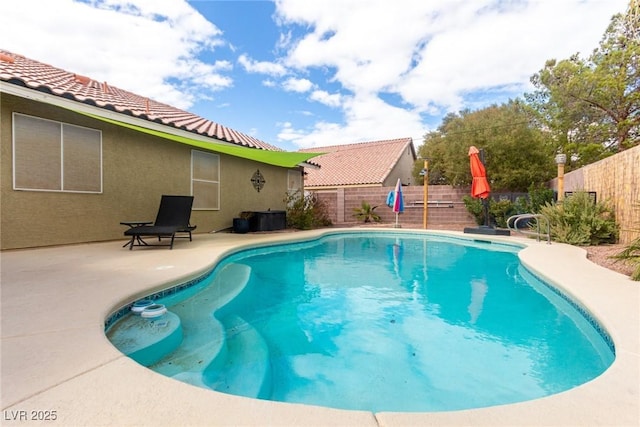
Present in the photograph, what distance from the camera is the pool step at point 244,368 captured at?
2.65 metres

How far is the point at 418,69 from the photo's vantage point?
734 inches

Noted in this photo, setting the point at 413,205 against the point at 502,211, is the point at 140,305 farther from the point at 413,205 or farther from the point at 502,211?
the point at 413,205

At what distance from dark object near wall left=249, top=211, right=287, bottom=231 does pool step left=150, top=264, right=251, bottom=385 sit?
6.91 metres

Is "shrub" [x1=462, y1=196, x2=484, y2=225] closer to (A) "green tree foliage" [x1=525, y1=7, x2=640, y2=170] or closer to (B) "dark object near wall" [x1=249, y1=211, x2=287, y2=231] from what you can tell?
(B) "dark object near wall" [x1=249, y1=211, x2=287, y2=231]

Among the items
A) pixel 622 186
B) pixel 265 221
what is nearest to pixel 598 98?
pixel 622 186

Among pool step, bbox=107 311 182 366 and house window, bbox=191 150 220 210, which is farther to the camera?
house window, bbox=191 150 220 210

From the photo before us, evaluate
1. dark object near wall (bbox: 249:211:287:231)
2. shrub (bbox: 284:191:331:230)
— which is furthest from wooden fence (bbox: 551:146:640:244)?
dark object near wall (bbox: 249:211:287:231)

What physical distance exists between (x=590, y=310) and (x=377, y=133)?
92.8 feet

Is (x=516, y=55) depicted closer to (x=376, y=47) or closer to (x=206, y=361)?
(x=376, y=47)

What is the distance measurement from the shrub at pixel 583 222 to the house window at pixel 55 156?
44.4ft

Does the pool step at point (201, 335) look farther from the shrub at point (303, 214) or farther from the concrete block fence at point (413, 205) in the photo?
the concrete block fence at point (413, 205)

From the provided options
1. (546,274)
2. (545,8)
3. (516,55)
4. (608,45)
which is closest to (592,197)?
(546,274)

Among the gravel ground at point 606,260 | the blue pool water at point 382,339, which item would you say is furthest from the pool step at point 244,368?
the gravel ground at point 606,260

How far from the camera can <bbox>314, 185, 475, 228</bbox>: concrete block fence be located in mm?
17422
